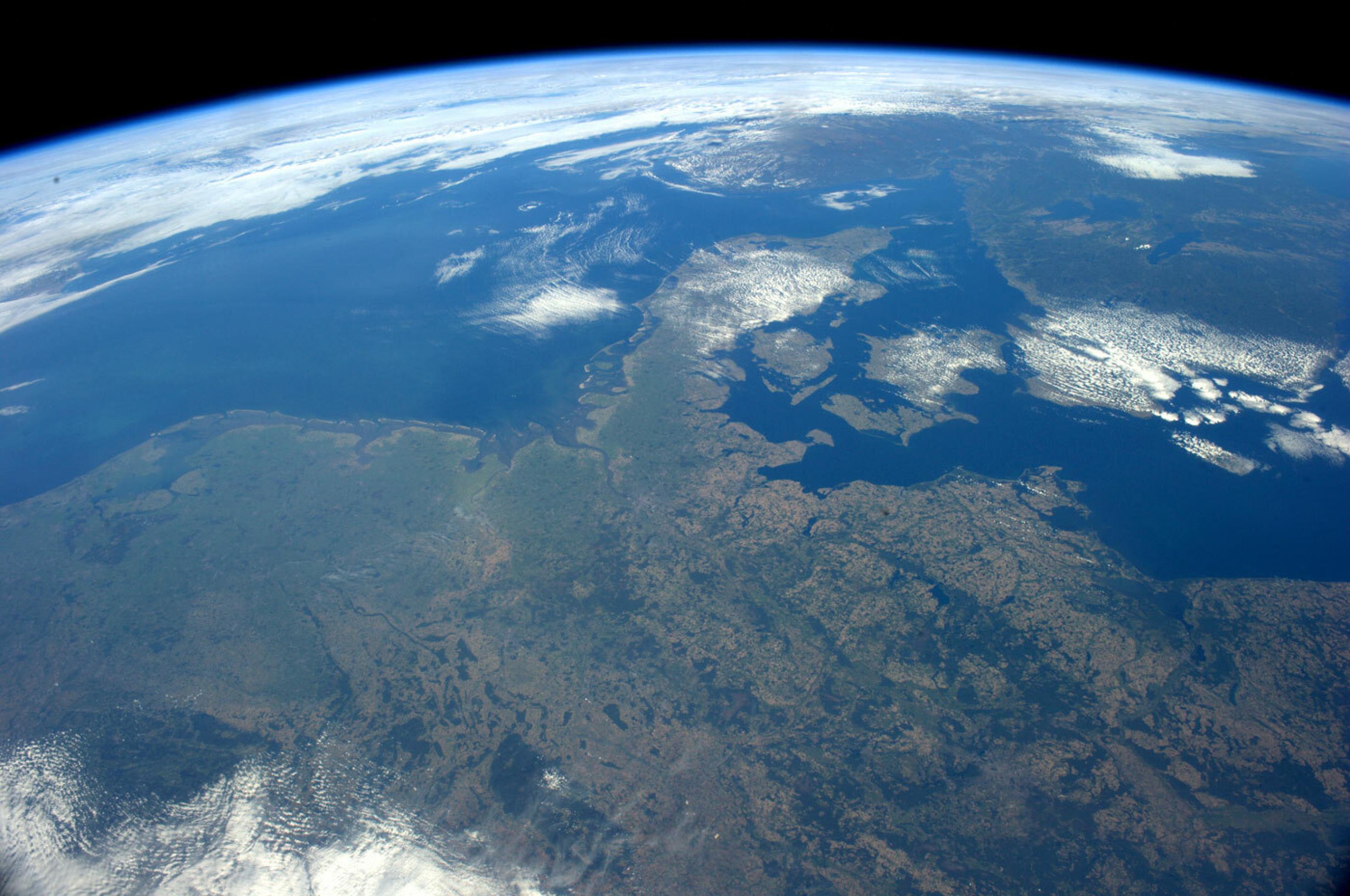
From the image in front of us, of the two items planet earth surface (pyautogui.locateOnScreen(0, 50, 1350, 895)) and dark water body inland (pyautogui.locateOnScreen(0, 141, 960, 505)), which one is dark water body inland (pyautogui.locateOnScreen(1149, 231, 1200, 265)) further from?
dark water body inland (pyautogui.locateOnScreen(0, 141, 960, 505))

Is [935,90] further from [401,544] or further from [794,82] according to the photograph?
[401,544]

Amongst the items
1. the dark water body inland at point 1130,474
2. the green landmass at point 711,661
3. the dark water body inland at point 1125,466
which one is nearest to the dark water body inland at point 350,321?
the green landmass at point 711,661

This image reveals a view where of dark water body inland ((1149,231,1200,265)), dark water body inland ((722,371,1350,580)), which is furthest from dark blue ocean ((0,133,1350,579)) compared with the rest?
dark water body inland ((1149,231,1200,265))

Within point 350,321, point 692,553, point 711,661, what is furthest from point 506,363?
→ point 711,661

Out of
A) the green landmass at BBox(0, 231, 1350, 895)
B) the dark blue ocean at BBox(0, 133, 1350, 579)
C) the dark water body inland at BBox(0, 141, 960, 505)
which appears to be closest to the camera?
the green landmass at BBox(0, 231, 1350, 895)

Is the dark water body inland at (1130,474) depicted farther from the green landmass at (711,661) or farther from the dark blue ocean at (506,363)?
the green landmass at (711,661)

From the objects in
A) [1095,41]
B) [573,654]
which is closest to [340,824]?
[573,654]
